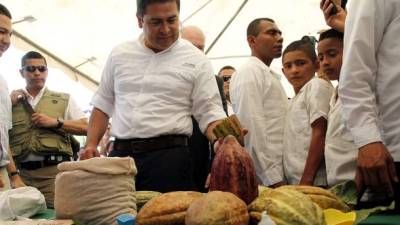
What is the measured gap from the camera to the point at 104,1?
4266 millimetres

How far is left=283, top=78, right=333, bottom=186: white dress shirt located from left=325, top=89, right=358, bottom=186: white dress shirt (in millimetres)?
216

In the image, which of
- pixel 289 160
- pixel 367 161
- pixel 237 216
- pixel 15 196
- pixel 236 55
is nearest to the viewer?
pixel 237 216

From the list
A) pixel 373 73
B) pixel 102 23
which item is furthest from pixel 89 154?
pixel 102 23

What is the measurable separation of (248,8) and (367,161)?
3.57 metres

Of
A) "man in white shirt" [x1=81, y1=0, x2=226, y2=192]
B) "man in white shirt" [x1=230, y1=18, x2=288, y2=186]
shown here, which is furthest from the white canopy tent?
"man in white shirt" [x1=81, y1=0, x2=226, y2=192]

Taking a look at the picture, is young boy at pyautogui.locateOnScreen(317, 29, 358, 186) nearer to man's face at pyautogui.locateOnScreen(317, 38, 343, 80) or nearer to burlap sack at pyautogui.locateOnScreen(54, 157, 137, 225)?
man's face at pyautogui.locateOnScreen(317, 38, 343, 80)

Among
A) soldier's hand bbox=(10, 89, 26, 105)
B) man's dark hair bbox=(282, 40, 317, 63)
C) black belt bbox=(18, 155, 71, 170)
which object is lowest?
black belt bbox=(18, 155, 71, 170)

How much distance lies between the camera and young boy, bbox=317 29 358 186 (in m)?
1.69

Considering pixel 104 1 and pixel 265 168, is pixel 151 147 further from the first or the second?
pixel 104 1

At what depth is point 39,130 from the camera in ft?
10.5

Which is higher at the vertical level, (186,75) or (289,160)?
(186,75)

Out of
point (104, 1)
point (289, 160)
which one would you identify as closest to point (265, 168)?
point (289, 160)

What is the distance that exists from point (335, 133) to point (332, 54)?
38 cm

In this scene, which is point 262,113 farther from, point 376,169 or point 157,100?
point 376,169
